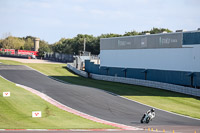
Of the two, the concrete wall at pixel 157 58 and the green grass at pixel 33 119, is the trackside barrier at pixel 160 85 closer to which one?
the concrete wall at pixel 157 58

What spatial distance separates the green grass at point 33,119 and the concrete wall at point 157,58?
25.3m

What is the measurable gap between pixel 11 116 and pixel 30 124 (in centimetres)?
323

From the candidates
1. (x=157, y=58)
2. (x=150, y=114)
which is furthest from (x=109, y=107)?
(x=157, y=58)

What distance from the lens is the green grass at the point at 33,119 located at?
2281 cm

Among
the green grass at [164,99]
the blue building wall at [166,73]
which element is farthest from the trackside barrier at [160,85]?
the blue building wall at [166,73]

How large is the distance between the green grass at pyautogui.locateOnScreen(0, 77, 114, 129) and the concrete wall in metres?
25.3

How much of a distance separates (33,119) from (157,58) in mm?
36122

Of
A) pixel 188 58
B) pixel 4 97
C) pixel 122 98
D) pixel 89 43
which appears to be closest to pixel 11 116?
pixel 4 97

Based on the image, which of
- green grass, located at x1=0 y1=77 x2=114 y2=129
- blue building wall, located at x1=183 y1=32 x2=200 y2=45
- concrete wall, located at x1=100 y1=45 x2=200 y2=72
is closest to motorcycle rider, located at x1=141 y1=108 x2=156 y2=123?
green grass, located at x1=0 y1=77 x2=114 y2=129

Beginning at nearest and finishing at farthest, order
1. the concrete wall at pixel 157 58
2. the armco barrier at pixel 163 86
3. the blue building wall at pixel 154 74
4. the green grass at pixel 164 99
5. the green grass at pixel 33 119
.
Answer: the green grass at pixel 33 119 < the green grass at pixel 164 99 < the armco barrier at pixel 163 86 < the blue building wall at pixel 154 74 < the concrete wall at pixel 157 58

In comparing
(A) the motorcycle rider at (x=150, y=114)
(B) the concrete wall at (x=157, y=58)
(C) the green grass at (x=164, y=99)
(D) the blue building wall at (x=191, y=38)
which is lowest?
(C) the green grass at (x=164, y=99)

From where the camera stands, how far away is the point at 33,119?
25.0 metres

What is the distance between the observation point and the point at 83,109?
32812 mm

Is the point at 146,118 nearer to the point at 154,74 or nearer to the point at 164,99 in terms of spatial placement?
the point at 164,99
